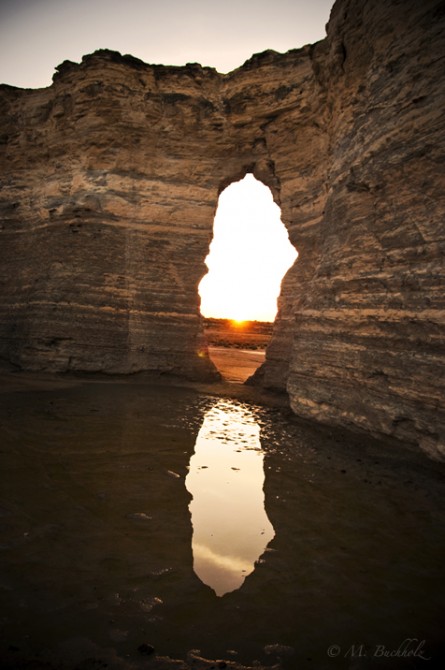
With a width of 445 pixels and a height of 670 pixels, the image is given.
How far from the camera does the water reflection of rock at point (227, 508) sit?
2750mm

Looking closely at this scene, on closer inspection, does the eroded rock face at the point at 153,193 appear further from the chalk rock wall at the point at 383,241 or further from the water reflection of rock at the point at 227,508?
the water reflection of rock at the point at 227,508

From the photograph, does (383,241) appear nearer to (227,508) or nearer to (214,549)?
(227,508)

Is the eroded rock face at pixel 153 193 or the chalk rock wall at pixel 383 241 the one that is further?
the eroded rock face at pixel 153 193

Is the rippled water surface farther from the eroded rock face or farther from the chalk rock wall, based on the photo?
the eroded rock face

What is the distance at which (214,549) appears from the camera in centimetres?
296

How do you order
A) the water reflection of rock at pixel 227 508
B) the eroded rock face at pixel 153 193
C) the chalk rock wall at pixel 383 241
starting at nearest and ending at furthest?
the water reflection of rock at pixel 227 508, the chalk rock wall at pixel 383 241, the eroded rock face at pixel 153 193

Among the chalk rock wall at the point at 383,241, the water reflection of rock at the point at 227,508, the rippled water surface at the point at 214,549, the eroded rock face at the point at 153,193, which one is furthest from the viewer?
the eroded rock face at the point at 153,193

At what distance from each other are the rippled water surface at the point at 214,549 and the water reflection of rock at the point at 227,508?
16mm

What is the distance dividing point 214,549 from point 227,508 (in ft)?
2.43

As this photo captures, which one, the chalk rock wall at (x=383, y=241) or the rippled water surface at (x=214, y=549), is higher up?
the chalk rock wall at (x=383, y=241)

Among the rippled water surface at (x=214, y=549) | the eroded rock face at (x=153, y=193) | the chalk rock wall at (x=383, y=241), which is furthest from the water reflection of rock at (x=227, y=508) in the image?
the eroded rock face at (x=153, y=193)

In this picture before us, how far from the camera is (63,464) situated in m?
4.34

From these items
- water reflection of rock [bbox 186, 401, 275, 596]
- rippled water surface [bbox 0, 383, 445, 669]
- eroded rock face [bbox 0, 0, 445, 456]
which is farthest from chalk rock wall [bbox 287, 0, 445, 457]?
water reflection of rock [bbox 186, 401, 275, 596]

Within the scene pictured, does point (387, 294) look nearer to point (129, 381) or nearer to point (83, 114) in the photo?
point (129, 381)
